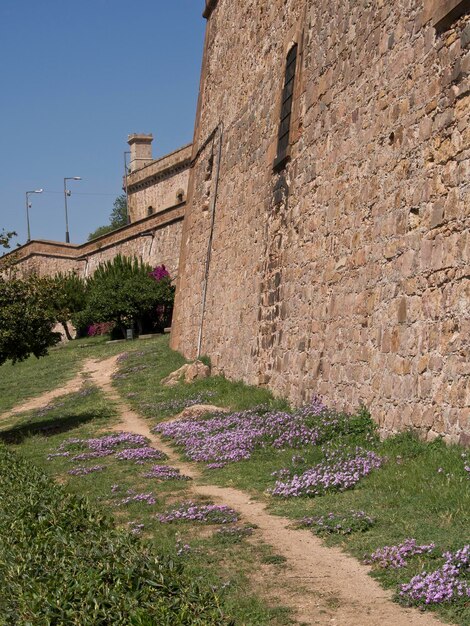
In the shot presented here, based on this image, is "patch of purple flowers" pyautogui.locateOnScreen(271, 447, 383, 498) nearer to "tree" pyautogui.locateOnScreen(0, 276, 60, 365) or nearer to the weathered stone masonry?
the weathered stone masonry

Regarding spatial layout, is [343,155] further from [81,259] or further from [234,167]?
[81,259]

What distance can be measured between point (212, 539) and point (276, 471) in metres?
2.33

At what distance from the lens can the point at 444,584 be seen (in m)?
5.16

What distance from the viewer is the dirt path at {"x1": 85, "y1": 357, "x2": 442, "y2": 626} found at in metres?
5.05

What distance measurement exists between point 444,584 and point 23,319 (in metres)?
11.1

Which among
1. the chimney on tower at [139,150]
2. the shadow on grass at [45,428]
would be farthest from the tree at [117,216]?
the shadow on grass at [45,428]

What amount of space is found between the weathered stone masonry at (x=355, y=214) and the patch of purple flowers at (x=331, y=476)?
63cm

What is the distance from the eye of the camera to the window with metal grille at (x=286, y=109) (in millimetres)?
14156

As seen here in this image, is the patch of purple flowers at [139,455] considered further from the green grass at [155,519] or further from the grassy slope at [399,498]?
the grassy slope at [399,498]

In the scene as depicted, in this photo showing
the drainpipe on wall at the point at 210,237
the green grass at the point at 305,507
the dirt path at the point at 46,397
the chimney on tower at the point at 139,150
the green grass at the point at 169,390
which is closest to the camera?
the green grass at the point at 305,507

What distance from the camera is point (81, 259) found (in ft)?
144

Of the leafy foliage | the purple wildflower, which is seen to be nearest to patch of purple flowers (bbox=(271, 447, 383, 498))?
the purple wildflower

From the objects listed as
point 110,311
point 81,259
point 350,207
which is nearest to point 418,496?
point 350,207

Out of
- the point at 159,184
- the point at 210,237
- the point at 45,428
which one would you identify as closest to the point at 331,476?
→ the point at 45,428
